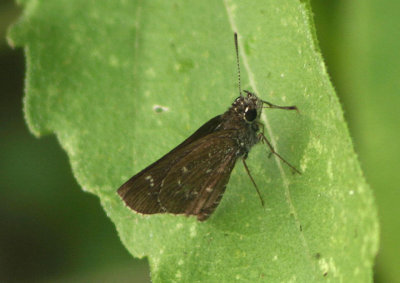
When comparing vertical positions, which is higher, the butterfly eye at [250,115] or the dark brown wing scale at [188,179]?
the butterfly eye at [250,115]

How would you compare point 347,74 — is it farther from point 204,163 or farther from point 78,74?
point 78,74

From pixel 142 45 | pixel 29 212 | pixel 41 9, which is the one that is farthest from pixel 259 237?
pixel 29 212

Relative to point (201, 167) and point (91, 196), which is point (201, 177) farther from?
point (91, 196)

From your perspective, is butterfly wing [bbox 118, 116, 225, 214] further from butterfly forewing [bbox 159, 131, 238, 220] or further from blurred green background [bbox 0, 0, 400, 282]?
blurred green background [bbox 0, 0, 400, 282]

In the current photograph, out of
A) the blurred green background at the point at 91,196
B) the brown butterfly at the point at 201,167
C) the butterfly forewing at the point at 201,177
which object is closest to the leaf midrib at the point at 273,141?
the brown butterfly at the point at 201,167

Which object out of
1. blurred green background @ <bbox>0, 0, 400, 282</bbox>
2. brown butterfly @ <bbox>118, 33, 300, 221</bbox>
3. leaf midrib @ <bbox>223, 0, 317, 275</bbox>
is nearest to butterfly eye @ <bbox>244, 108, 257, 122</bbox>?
brown butterfly @ <bbox>118, 33, 300, 221</bbox>

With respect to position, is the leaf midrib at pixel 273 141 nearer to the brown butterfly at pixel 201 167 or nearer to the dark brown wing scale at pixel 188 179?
the brown butterfly at pixel 201 167

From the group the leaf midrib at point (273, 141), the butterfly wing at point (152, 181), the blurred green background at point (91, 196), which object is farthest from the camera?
the blurred green background at point (91, 196)
